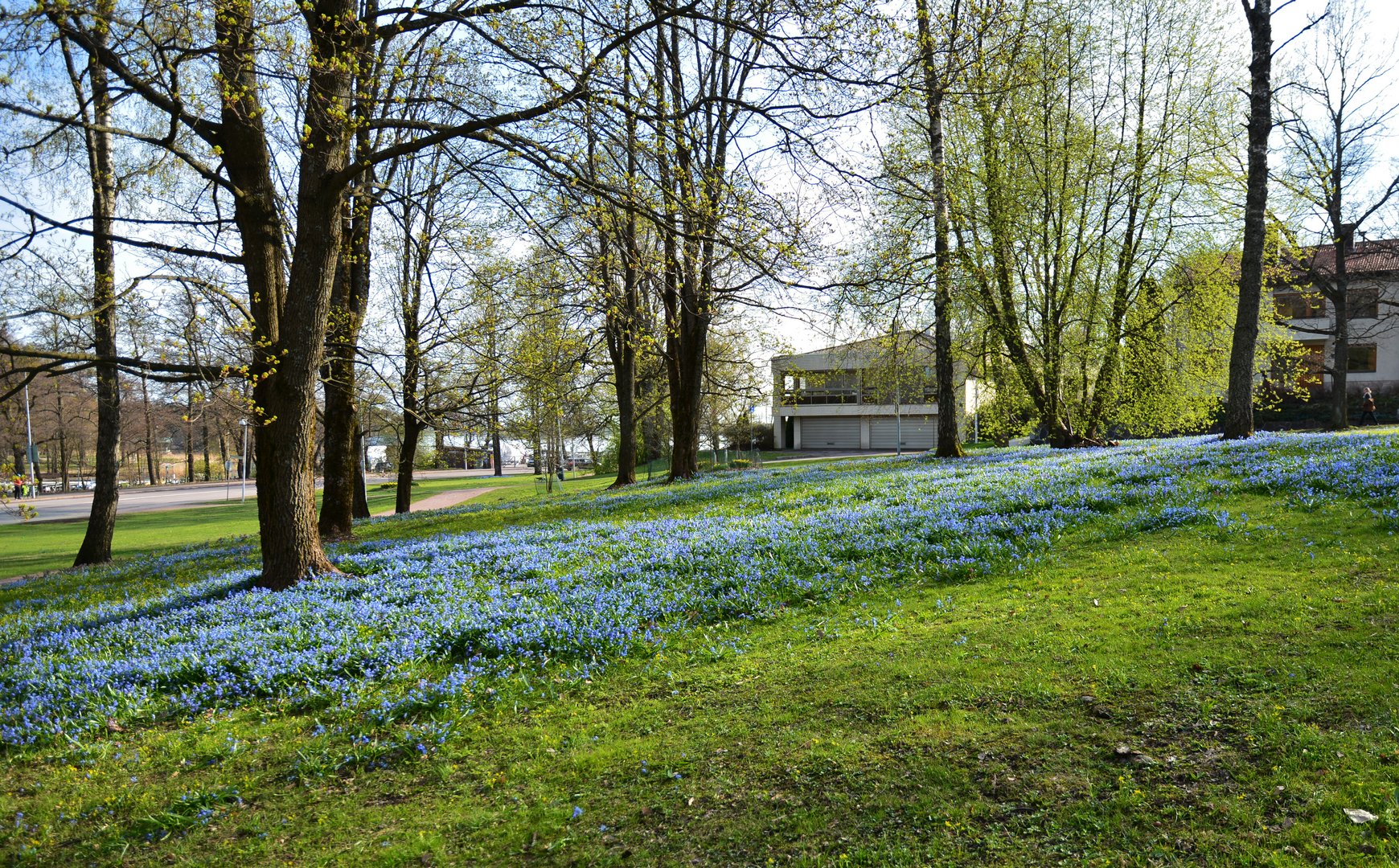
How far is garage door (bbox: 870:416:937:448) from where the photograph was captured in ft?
A: 214

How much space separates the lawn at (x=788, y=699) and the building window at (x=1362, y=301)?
3700cm

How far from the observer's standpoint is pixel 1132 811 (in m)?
3.29

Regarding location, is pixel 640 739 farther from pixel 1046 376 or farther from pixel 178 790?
pixel 1046 376

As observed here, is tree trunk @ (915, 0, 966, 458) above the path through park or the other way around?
above

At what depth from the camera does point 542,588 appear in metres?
7.89

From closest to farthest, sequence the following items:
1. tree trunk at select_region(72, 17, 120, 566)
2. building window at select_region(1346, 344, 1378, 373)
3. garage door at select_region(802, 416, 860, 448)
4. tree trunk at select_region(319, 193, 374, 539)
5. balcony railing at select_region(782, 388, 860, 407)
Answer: tree trunk at select_region(319, 193, 374, 539) → tree trunk at select_region(72, 17, 120, 566) → building window at select_region(1346, 344, 1378, 373) → balcony railing at select_region(782, 388, 860, 407) → garage door at select_region(802, 416, 860, 448)

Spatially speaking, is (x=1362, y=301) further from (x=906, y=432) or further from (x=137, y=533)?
(x=137, y=533)

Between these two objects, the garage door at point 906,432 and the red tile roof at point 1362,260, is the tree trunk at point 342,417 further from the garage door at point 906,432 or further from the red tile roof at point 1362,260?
the garage door at point 906,432

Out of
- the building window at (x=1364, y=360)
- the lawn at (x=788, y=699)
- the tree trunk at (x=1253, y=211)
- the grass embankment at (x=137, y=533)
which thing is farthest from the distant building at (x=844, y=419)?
the lawn at (x=788, y=699)

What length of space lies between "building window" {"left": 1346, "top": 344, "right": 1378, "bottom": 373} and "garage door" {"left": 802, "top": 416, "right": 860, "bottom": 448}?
35262mm

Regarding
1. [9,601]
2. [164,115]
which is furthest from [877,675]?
[164,115]

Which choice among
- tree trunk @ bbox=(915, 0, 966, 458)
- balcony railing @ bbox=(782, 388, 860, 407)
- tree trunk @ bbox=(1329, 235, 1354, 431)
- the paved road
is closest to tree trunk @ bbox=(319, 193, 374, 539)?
tree trunk @ bbox=(915, 0, 966, 458)

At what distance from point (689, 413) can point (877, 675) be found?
1691cm

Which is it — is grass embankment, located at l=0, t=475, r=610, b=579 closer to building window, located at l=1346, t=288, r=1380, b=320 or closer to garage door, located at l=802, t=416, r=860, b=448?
garage door, located at l=802, t=416, r=860, b=448
